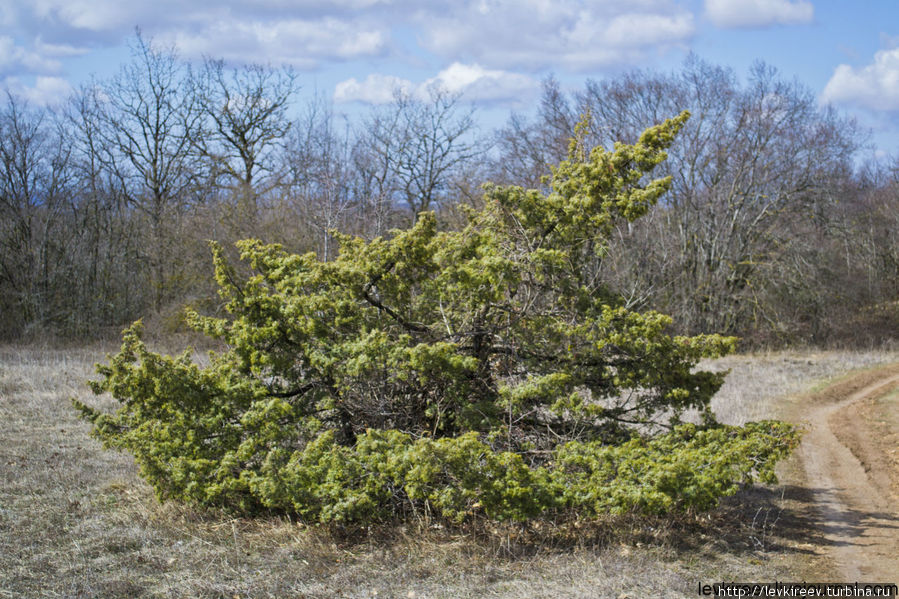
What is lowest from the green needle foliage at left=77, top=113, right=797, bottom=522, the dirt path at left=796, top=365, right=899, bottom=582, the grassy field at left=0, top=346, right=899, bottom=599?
the dirt path at left=796, top=365, right=899, bottom=582

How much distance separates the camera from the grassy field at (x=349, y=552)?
6.15 metres

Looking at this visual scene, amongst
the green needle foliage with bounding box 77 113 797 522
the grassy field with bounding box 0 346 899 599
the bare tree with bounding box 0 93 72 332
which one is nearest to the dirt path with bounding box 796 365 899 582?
the grassy field with bounding box 0 346 899 599

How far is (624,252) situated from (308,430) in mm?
20493

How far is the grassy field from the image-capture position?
6.15 metres

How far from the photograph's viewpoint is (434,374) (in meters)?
7.75

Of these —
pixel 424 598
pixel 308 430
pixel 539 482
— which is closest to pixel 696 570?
pixel 539 482

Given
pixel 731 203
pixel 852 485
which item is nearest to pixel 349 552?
pixel 852 485

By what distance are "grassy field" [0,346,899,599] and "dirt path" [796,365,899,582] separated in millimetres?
340

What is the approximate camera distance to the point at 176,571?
6.44 m

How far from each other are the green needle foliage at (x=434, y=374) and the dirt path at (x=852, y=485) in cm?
113

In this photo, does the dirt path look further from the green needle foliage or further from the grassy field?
the green needle foliage

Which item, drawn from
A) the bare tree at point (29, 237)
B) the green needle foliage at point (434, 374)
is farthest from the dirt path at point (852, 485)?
the bare tree at point (29, 237)

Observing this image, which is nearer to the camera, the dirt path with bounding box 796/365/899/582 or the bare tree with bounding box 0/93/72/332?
the dirt path with bounding box 796/365/899/582

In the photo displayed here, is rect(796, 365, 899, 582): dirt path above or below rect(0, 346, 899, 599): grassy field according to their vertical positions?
below
